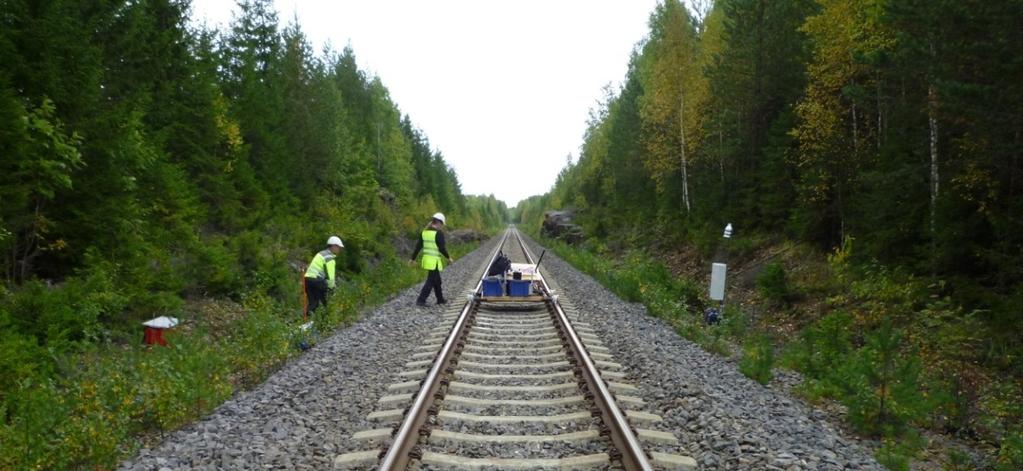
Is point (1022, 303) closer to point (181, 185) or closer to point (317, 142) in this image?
point (181, 185)

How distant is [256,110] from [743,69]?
1818 centimetres

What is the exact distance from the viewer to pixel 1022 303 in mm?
7145

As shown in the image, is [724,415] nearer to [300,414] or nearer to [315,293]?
[300,414]

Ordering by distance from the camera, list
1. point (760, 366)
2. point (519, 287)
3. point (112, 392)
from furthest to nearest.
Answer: point (519, 287) < point (760, 366) < point (112, 392)

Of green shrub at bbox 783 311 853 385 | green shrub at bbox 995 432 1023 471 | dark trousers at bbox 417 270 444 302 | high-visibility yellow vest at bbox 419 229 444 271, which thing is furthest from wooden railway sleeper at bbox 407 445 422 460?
dark trousers at bbox 417 270 444 302

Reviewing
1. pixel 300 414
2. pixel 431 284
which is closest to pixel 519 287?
pixel 431 284

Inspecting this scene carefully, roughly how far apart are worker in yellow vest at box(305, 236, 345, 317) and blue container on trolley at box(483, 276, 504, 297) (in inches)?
126

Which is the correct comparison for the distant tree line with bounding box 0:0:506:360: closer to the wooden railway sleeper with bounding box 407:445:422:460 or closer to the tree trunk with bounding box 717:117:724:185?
the wooden railway sleeper with bounding box 407:445:422:460

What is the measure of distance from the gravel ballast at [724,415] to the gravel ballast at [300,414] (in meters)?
2.73

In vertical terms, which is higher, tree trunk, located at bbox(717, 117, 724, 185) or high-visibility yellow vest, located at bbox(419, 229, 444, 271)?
tree trunk, located at bbox(717, 117, 724, 185)

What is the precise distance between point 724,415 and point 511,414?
1898mm

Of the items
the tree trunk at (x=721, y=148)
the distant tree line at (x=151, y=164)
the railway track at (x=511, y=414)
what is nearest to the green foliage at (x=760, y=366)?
the railway track at (x=511, y=414)

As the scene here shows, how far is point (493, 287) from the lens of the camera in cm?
1161

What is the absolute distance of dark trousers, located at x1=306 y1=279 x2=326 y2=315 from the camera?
9.58m
